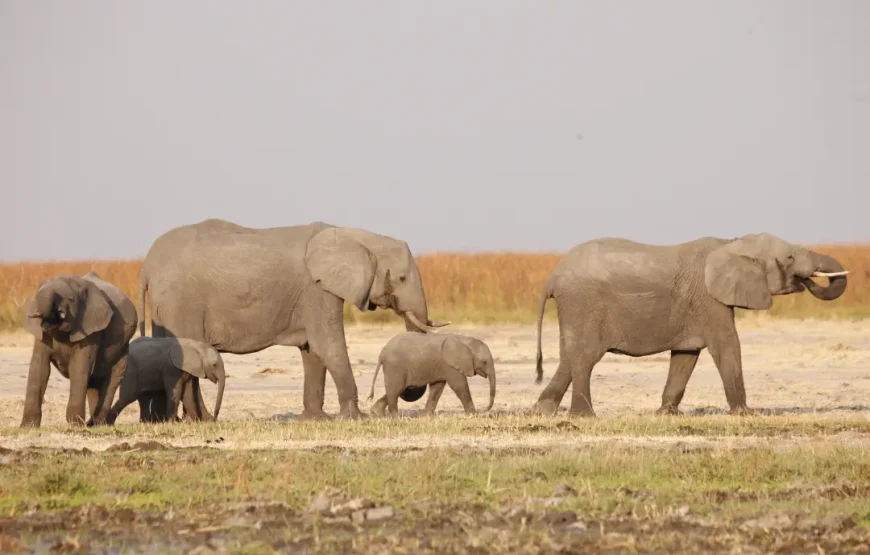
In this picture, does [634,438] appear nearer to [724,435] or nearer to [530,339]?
[724,435]

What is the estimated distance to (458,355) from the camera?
2073cm

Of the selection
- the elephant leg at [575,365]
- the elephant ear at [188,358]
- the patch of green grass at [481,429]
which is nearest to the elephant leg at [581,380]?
the elephant leg at [575,365]

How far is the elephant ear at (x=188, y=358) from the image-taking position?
59.1 feet

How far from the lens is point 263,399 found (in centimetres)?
2244

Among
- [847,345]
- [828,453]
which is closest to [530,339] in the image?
[847,345]

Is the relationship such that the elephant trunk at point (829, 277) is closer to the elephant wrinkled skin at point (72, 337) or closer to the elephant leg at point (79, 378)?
the elephant wrinkled skin at point (72, 337)

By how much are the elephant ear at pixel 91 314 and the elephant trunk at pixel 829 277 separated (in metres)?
7.93

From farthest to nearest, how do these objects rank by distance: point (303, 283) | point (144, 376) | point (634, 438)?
point (303, 283) → point (144, 376) → point (634, 438)

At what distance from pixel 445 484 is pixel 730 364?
8024 millimetres

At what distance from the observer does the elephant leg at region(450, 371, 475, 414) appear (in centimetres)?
2042

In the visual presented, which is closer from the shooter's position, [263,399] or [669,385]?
[669,385]

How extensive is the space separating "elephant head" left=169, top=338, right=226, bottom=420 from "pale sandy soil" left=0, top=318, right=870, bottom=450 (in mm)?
1536

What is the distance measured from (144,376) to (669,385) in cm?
592

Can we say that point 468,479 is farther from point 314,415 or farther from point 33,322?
point 314,415
